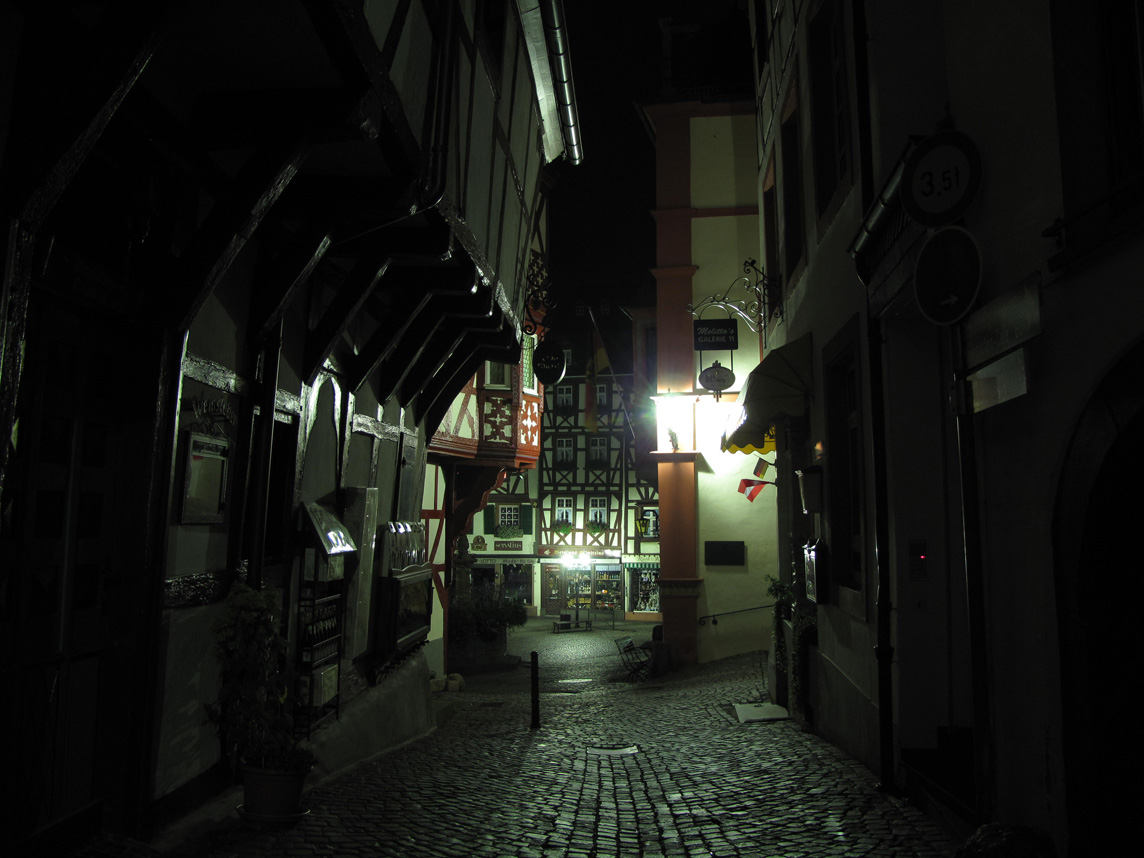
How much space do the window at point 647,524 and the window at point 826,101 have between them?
2857 cm

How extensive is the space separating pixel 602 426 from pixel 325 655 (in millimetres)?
30710

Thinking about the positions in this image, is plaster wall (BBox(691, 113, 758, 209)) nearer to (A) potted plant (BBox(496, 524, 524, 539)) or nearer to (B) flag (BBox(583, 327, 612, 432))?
(B) flag (BBox(583, 327, 612, 432))

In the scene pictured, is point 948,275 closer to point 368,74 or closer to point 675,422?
point 368,74

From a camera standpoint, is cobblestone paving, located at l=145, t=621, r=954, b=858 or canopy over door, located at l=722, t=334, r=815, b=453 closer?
cobblestone paving, located at l=145, t=621, r=954, b=858

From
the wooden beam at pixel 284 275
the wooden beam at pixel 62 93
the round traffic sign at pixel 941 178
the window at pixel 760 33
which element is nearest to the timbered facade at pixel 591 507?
the window at pixel 760 33

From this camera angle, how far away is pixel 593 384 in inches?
1463

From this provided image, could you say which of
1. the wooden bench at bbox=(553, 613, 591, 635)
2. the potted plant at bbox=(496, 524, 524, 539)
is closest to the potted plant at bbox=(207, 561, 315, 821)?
the wooden bench at bbox=(553, 613, 591, 635)

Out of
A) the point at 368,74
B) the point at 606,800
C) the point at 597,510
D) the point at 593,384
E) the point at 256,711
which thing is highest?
the point at 593,384

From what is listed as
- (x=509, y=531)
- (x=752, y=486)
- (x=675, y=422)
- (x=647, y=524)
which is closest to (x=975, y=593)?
(x=752, y=486)

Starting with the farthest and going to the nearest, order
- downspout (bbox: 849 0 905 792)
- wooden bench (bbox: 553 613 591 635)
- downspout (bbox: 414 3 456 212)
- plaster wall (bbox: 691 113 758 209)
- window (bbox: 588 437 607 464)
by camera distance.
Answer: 1. window (bbox: 588 437 607 464)
2. wooden bench (bbox: 553 613 591 635)
3. plaster wall (bbox: 691 113 758 209)
4. downspout (bbox: 414 3 456 212)
5. downspout (bbox: 849 0 905 792)

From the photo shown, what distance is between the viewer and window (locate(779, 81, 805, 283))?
35.4 ft

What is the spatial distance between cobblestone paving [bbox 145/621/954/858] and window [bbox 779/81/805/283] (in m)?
5.60

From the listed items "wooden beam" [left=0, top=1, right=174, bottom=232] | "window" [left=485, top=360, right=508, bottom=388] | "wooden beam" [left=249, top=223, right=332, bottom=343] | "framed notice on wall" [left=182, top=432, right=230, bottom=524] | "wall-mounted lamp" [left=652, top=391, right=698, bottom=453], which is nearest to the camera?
"wooden beam" [left=0, top=1, right=174, bottom=232]

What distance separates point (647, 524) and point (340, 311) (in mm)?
30715
